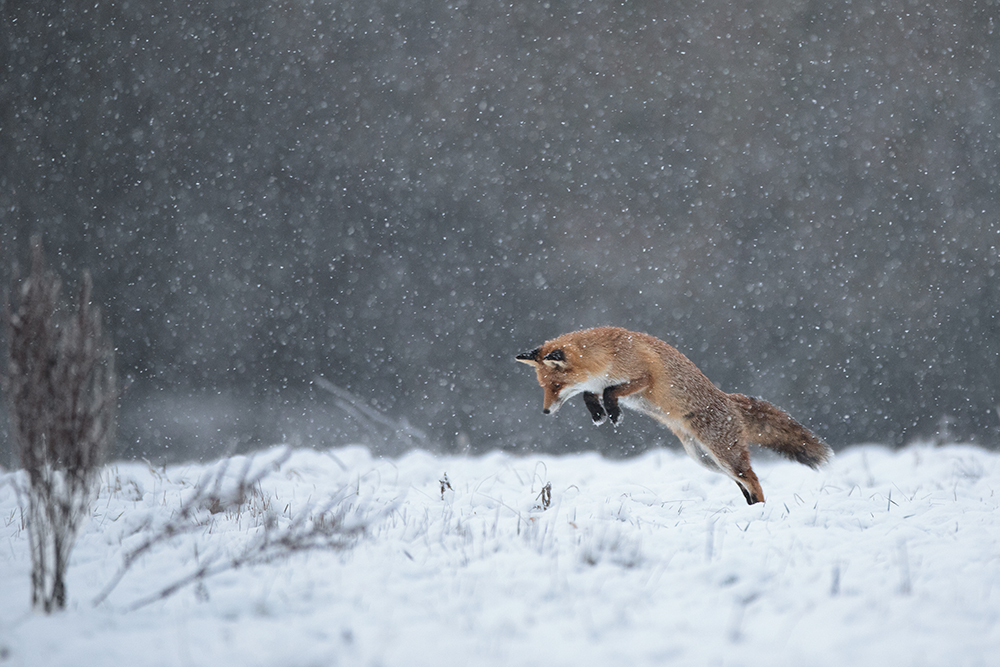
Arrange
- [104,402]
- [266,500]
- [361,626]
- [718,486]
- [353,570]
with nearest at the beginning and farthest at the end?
[361,626] → [104,402] → [353,570] → [266,500] → [718,486]

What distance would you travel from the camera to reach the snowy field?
2383 millimetres

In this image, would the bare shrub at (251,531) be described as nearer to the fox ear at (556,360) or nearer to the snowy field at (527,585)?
the snowy field at (527,585)

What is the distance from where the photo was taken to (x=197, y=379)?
12922 millimetres

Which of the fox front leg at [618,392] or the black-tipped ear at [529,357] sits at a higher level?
the black-tipped ear at [529,357]

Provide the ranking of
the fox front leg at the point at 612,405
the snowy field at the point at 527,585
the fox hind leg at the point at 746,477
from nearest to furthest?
1. the snowy field at the point at 527,585
2. the fox hind leg at the point at 746,477
3. the fox front leg at the point at 612,405

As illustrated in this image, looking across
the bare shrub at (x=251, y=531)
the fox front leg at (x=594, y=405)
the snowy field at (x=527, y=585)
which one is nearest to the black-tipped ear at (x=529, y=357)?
the fox front leg at (x=594, y=405)

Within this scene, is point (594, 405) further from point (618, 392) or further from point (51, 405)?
point (51, 405)

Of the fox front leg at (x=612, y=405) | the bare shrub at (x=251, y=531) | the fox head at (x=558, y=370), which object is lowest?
the bare shrub at (x=251, y=531)

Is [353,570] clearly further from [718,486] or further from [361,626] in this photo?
[718,486]

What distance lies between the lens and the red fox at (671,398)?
569cm

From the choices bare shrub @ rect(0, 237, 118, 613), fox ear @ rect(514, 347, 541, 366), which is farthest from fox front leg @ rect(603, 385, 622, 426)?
bare shrub @ rect(0, 237, 118, 613)

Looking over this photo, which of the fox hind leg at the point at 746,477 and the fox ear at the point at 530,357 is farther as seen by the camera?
the fox ear at the point at 530,357

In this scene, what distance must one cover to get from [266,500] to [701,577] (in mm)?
3635

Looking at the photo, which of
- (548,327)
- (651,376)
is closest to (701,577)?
(651,376)
